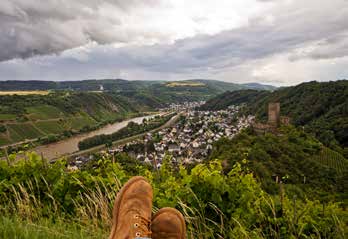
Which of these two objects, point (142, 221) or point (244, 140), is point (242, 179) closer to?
point (142, 221)

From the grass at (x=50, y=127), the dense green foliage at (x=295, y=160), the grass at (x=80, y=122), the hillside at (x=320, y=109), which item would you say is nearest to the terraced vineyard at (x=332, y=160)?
the dense green foliage at (x=295, y=160)

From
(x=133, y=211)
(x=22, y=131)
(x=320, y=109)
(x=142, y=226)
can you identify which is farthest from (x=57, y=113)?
(x=142, y=226)

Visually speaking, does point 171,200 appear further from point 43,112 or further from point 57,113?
point 57,113

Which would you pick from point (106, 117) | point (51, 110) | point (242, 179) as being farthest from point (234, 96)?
point (242, 179)

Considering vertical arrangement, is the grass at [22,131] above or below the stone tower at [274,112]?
below

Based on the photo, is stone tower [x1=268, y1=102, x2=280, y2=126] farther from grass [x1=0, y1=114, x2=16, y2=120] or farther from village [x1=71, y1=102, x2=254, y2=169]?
grass [x1=0, y1=114, x2=16, y2=120]

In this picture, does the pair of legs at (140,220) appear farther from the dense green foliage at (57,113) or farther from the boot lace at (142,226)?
the dense green foliage at (57,113)
